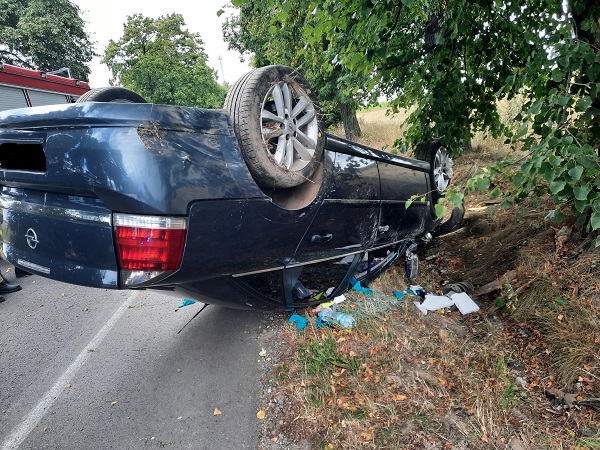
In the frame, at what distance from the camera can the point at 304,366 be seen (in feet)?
8.59

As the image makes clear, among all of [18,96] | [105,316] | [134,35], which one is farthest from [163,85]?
[105,316]

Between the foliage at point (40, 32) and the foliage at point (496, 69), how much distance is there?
2335cm

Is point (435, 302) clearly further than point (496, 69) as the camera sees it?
No

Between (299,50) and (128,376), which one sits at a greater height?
(299,50)

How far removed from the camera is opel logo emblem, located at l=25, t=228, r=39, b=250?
6.95ft

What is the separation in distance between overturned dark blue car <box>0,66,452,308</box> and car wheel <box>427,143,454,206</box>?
75.6 inches

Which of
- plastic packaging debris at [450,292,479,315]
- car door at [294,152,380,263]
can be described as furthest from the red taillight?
plastic packaging debris at [450,292,479,315]

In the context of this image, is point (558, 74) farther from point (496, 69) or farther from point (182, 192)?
point (182, 192)

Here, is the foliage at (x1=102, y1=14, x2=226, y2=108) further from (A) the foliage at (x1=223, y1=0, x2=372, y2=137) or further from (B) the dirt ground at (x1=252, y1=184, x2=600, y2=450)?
(B) the dirt ground at (x1=252, y1=184, x2=600, y2=450)

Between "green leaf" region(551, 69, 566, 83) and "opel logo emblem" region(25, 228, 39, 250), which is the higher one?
"green leaf" region(551, 69, 566, 83)

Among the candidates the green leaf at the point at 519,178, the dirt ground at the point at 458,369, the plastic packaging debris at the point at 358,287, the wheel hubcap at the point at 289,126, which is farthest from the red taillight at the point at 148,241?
the green leaf at the point at 519,178

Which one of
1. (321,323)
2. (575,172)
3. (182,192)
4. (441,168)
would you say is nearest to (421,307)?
(321,323)

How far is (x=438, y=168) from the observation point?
4621mm

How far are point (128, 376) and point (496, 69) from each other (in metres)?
4.58
